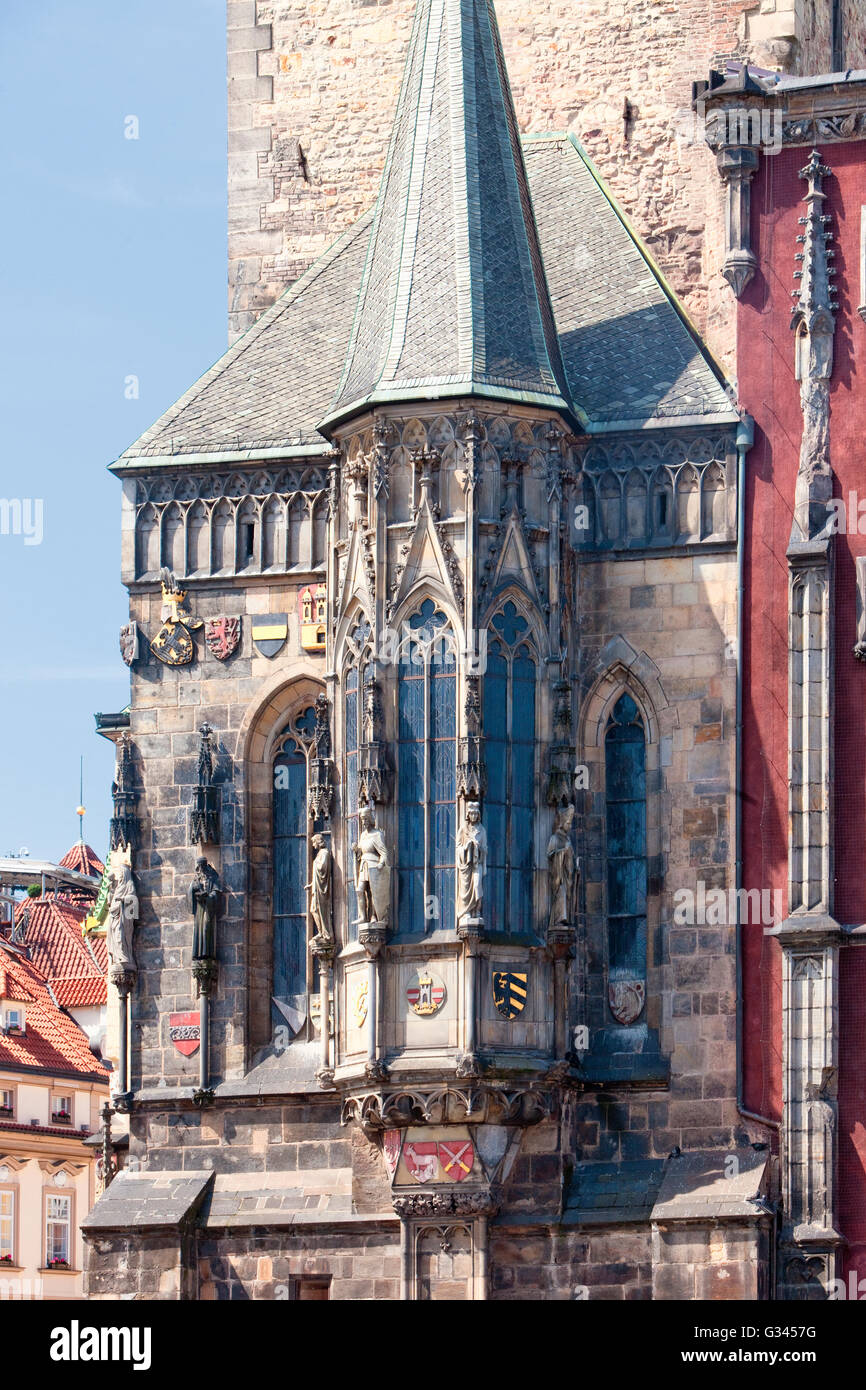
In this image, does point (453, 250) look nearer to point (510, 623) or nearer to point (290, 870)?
point (510, 623)

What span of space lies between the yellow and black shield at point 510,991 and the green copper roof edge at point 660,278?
262 inches

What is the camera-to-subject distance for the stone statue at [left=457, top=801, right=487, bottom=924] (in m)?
36.7

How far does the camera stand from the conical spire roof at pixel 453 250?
38.1 m

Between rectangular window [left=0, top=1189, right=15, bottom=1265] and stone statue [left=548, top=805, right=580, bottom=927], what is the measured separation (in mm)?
27565

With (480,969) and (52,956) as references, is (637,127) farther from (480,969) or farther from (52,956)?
(52,956)

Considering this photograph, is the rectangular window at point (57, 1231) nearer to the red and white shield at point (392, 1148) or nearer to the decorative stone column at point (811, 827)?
the red and white shield at point (392, 1148)

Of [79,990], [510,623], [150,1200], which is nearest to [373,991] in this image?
[150,1200]

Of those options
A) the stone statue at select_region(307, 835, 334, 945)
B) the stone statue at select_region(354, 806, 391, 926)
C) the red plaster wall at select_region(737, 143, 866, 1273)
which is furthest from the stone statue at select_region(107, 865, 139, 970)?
the red plaster wall at select_region(737, 143, 866, 1273)

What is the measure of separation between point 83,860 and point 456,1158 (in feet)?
163

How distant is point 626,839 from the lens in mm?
38562

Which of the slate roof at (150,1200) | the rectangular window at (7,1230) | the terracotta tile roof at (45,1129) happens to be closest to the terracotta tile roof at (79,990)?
the terracotta tile roof at (45,1129)

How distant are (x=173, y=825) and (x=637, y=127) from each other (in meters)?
10.1

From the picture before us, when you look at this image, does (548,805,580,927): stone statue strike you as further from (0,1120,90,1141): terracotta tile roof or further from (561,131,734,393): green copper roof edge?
(0,1120,90,1141): terracotta tile roof
